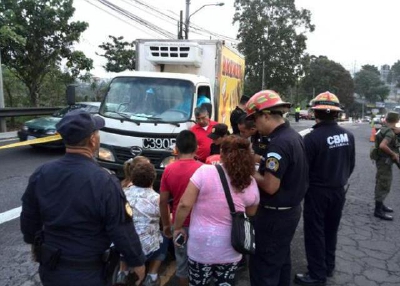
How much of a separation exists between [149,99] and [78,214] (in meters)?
4.08

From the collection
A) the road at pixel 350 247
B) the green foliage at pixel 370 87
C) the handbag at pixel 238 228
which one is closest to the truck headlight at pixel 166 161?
the road at pixel 350 247

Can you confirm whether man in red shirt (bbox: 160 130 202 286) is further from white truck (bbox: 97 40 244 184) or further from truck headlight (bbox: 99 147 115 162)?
truck headlight (bbox: 99 147 115 162)

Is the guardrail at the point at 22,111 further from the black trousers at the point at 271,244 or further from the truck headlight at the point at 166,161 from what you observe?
the black trousers at the point at 271,244

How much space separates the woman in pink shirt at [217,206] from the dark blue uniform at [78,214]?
1.83 ft

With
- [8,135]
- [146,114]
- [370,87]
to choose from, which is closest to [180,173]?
[146,114]

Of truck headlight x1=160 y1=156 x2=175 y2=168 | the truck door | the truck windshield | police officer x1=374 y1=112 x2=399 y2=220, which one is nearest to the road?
police officer x1=374 y1=112 x2=399 y2=220

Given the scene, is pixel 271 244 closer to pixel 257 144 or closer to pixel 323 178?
pixel 323 178

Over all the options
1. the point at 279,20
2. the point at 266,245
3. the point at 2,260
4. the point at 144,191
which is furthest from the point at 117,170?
the point at 279,20

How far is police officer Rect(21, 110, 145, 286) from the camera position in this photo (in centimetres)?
206

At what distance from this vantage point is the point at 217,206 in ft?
8.33

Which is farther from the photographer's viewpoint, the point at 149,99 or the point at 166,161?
the point at 149,99

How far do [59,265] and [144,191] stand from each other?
130cm

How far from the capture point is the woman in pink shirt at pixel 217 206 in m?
2.53

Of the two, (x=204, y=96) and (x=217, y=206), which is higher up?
(x=204, y=96)
